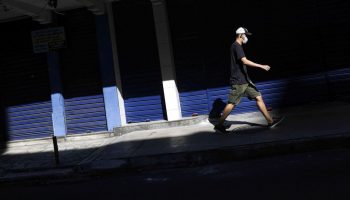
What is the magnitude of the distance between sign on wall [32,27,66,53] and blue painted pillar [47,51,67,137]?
28 centimetres

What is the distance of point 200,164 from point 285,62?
12.4 feet

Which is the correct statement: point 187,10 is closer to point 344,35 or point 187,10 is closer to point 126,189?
point 344,35

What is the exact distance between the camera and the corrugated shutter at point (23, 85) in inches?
497

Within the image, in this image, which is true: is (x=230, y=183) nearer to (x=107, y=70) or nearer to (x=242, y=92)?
(x=242, y=92)

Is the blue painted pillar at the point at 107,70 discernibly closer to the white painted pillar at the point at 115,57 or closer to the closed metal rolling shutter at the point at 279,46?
the white painted pillar at the point at 115,57

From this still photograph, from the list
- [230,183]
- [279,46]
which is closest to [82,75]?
[279,46]

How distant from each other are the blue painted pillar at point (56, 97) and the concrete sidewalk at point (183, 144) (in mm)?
509

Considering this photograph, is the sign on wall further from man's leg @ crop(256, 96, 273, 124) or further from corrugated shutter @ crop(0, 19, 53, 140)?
man's leg @ crop(256, 96, 273, 124)

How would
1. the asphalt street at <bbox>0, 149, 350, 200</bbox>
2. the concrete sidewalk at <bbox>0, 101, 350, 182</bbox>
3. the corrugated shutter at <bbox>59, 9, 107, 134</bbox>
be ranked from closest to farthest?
the asphalt street at <bbox>0, 149, 350, 200</bbox> < the concrete sidewalk at <bbox>0, 101, 350, 182</bbox> < the corrugated shutter at <bbox>59, 9, 107, 134</bbox>

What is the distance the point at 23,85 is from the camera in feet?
41.9

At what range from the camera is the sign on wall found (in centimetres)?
1198

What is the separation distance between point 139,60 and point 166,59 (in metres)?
0.70

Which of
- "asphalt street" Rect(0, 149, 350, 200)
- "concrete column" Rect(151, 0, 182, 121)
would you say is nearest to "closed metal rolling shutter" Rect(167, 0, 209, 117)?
"concrete column" Rect(151, 0, 182, 121)

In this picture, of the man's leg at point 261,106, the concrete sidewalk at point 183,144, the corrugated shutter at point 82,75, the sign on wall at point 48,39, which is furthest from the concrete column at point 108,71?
the man's leg at point 261,106
